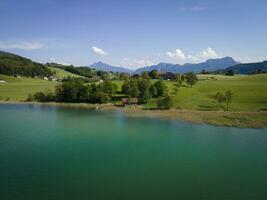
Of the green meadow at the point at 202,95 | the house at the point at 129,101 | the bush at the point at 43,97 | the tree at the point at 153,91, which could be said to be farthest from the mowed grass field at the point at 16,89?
the tree at the point at 153,91

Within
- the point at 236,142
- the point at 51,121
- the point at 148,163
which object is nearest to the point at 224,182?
the point at 148,163

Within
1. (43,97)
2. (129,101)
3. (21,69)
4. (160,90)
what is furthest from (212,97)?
(21,69)

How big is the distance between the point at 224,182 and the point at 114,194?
10.5m

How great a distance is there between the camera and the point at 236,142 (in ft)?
144

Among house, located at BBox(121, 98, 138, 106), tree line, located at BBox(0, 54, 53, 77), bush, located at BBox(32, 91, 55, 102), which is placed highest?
tree line, located at BBox(0, 54, 53, 77)

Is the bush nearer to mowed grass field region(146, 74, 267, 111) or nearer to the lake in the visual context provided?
mowed grass field region(146, 74, 267, 111)

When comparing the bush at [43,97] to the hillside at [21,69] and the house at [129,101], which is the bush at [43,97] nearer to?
the house at [129,101]

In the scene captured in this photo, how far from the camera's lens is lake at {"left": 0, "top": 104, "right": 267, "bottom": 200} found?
25016 millimetres

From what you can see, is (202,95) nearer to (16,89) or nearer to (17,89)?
(17,89)

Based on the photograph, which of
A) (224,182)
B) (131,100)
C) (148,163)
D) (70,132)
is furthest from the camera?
(131,100)

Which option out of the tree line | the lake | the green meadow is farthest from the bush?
the tree line

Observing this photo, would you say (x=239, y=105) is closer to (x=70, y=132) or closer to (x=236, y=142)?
(x=236, y=142)

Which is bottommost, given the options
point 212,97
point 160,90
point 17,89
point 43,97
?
point 212,97

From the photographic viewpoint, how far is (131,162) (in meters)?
33.0
